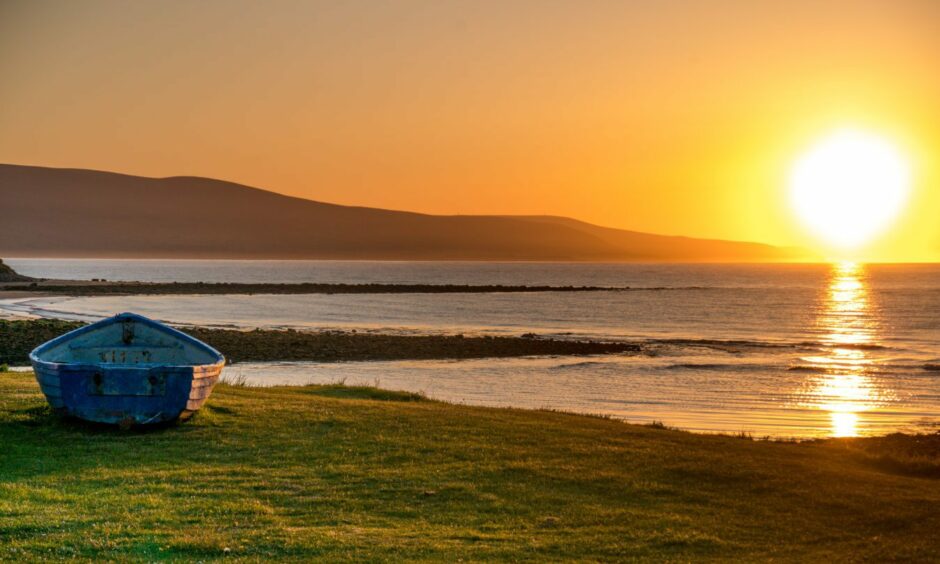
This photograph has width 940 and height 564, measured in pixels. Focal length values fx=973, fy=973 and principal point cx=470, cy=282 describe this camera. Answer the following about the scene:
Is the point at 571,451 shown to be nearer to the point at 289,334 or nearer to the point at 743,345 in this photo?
the point at 289,334

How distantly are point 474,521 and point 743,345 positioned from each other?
5512 centimetres

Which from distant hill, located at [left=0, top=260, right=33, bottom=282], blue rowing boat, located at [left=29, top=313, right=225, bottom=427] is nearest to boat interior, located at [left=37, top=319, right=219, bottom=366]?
blue rowing boat, located at [left=29, top=313, right=225, bottom=427]

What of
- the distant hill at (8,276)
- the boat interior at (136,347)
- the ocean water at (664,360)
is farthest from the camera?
the distant hill at (8,276)

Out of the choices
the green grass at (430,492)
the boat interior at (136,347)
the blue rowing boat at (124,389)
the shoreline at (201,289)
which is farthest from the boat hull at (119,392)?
the shoreline at (201,289)

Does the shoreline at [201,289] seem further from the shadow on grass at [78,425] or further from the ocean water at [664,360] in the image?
the shadow on grass at [78,425]

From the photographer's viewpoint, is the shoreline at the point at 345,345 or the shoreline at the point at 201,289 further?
the shoreline at the point at 201,289

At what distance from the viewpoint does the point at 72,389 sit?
18.1 metres

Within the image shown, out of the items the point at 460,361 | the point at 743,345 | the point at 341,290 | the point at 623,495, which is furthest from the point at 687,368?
the point at 341,290

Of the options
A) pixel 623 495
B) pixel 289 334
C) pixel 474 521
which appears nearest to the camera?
pixel 474 521

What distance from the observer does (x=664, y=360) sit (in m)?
54.3

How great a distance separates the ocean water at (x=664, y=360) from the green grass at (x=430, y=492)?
12.0 m

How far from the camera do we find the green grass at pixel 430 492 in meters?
11.9

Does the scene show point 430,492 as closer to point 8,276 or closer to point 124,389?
point 124,389

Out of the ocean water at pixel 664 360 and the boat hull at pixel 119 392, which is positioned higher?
the boat hull at pixel 119 392
